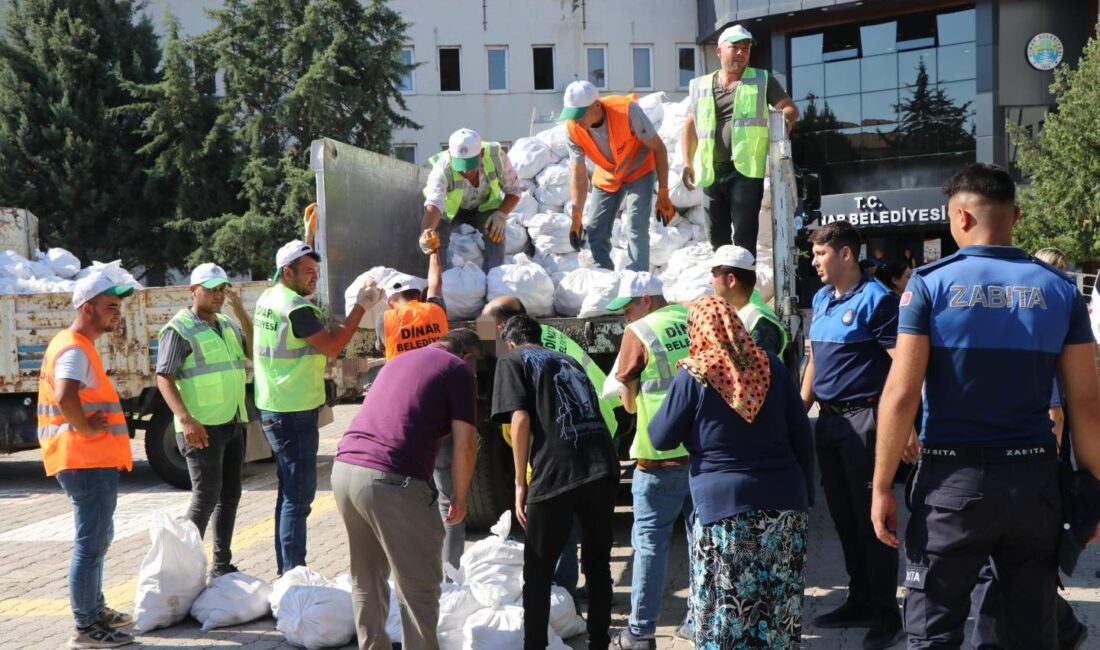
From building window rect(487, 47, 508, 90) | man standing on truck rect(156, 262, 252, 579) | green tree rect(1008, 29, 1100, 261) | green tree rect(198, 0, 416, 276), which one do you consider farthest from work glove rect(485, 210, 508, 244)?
building window rect(487, 47, 508, 90)

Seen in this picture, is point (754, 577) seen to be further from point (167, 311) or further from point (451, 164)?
point (167, 311)

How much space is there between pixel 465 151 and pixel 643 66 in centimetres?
2556

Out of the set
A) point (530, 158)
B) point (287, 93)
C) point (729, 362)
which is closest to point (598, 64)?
point (287, 93)

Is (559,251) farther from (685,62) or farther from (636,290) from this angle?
(685,62)

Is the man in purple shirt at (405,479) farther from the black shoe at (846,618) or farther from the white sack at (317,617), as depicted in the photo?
the black shoe at (846,618)

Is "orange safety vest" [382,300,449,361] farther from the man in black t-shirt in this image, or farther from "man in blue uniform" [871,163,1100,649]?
"man in blue uniform" [871,163,1100,649]

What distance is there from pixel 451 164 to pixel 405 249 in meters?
0.86

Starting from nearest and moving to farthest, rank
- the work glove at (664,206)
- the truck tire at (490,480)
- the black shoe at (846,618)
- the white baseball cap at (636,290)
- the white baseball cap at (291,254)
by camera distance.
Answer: the white baseball cap at (636,290) < the black shoe at (846,618) < the white baseball cap at (291,254) < the truck tire at (490,480) < the work glove at (664,206)

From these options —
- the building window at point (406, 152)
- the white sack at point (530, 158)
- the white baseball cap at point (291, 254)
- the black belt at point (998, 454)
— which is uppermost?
the building window at point (406, 152)

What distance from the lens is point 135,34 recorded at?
25.7 m

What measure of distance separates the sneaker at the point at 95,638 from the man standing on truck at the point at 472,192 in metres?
2.82

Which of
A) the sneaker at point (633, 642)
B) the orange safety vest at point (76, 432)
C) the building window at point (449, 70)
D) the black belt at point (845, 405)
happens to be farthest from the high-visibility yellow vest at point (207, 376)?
the building window at point (449, 70)

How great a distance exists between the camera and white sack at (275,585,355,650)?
467 cm

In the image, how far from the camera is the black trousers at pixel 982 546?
9.94ft
